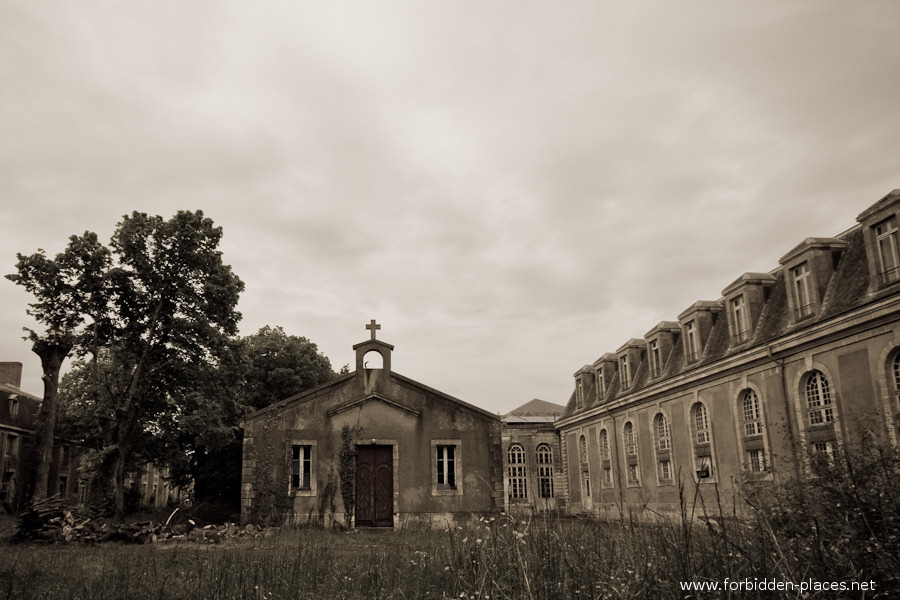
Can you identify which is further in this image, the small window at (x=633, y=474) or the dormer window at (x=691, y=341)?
the small window at (x=633, y=474)

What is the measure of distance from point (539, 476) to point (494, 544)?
45.9 metres

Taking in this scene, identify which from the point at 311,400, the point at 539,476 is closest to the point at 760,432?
the point at 311,400

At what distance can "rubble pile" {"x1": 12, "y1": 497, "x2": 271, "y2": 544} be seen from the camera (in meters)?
17.3

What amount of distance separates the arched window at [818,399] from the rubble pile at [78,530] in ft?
63.7

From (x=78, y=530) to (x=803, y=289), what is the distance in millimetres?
24863

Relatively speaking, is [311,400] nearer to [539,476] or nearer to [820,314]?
[820,314]

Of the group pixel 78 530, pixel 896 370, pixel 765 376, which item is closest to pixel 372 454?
pixel 78 530

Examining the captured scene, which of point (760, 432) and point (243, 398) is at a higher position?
point (243, 398)

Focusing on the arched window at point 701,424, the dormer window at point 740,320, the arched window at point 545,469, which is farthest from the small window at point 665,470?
the arched window at point 545,469

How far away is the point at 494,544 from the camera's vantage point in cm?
584

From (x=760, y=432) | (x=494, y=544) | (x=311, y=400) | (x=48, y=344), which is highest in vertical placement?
(x=48, y=344)

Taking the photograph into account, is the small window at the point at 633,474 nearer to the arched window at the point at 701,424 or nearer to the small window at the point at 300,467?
the arched window at the point at 701,424

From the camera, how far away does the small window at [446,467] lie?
2561cm

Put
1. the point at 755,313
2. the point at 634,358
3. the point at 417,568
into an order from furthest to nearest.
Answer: the point at 634,358, the point at 755,313, the point at 417,568
